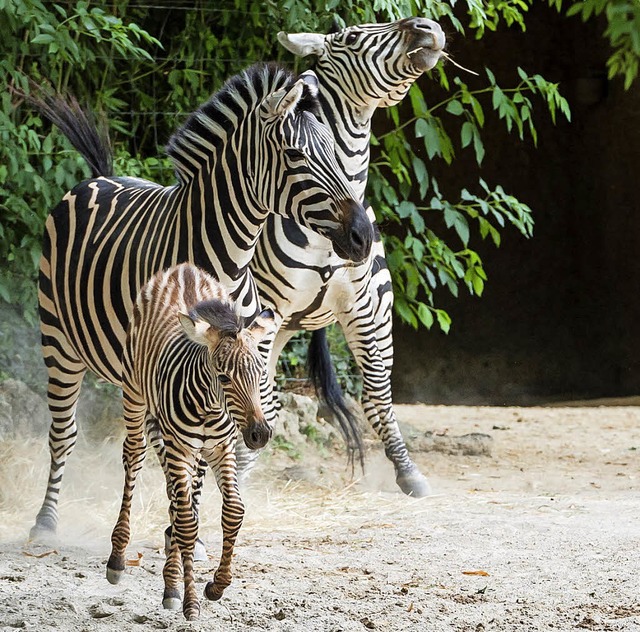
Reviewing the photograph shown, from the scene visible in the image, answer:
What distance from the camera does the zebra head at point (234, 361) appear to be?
8.34 ft

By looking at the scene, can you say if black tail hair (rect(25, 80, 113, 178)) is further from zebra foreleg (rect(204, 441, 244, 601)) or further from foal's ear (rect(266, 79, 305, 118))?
zebra foreleg (rect(204, 441, 244, 601))

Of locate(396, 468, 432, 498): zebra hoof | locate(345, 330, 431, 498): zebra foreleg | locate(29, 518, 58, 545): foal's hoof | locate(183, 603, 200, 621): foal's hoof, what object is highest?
locate(345, 330, 431, 498): zebra foreleg

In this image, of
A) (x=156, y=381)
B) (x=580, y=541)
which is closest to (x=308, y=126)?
(x=156, y=381)

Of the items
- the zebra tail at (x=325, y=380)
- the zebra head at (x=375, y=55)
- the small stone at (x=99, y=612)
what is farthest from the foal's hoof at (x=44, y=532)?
the zebra head at (x=375, y=55)

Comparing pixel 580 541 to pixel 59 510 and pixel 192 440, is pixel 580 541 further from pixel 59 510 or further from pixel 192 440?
pixel 59 510

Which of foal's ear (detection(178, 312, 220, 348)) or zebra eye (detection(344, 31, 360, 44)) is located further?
zebra eye (detection(344, 31, 360, 44))

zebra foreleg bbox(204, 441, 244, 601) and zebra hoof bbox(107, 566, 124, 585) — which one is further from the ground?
zebra foreleg bbox(204, 441, 244, 601)

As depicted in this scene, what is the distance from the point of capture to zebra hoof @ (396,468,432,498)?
5297 mm

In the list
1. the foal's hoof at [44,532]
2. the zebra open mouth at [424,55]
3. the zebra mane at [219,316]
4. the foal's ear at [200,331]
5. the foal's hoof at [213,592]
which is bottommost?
the foal's hoof at [44,532]

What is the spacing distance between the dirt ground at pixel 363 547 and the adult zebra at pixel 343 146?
0.52m

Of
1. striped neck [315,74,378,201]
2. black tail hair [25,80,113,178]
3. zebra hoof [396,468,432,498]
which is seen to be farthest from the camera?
zebra hoof [396,468,432,498]

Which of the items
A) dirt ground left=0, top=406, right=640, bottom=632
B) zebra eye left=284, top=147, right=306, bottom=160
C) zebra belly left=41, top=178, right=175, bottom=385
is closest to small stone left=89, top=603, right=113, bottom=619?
dirt ground left=0, top=406, right=640, bottom=632

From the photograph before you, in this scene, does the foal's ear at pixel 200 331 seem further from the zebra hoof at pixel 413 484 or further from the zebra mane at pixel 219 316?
the zebra hoof at pixel 413 484

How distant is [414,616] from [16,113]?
4184 millimetres
